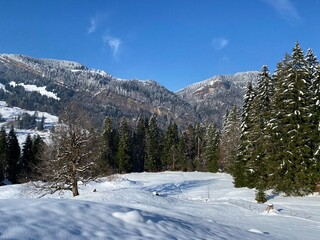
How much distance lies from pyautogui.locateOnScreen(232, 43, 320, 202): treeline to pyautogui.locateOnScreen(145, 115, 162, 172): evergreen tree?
4470 centimetres

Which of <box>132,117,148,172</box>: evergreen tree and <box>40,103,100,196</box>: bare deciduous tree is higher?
<box>132,117,148,172</box>: evergreen tree

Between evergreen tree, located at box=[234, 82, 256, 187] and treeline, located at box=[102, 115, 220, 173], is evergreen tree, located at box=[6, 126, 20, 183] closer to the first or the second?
treeline, located at box=[102, 115, 220, 173]

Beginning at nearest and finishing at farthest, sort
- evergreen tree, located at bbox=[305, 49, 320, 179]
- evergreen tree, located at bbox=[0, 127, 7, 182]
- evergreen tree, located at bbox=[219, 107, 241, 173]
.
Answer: evergreen tree, located at bbox=[305, 49, 320, 179]
evergreen tree, located at bbox=[219, 107, 241, 173]
evergreen tree, located at bbox=[0, 127, 7, 182]

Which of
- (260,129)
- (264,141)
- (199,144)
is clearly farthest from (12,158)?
(264,141)

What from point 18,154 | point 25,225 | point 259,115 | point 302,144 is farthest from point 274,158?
point 18,154

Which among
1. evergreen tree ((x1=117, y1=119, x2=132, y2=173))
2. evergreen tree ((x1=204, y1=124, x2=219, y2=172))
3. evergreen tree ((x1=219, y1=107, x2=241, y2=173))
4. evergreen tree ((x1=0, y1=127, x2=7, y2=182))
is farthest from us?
evergreen tree ((x1=204, y1=124, x2=219, y2=172))

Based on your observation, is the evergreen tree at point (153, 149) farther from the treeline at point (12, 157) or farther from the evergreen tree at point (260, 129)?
the evergreen tree at point (260, 129)

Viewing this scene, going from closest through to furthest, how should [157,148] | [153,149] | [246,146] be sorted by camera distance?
[246,146]
[153,149]
[157,148]

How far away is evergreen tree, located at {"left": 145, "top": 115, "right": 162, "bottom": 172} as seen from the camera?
82625 mm

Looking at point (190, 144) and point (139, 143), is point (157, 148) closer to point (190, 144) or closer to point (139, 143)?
point (139, 143)

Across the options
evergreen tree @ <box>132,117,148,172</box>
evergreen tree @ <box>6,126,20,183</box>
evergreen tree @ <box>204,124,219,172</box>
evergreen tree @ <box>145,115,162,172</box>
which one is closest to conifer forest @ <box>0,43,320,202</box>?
evergreen tree @ <box>204,124,219,172</box>

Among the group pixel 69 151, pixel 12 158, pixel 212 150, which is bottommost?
pixel 69 151

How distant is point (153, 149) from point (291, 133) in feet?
170

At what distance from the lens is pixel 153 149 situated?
273ft
